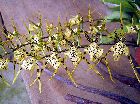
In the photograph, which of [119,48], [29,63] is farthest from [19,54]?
[119,48]

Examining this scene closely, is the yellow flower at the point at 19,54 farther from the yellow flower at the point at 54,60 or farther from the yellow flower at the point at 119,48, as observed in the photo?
the yellow flower at the point at 119,48

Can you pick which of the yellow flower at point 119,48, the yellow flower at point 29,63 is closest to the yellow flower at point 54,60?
the yellow flower at point 29,63

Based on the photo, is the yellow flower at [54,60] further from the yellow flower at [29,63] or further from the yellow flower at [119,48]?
the yellow flower at [119,48]

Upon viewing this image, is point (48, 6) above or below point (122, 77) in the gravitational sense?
above

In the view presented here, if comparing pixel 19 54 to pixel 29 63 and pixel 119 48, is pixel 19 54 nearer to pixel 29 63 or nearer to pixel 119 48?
pixel 29 63

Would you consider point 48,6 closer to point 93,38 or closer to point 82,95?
point 82,95

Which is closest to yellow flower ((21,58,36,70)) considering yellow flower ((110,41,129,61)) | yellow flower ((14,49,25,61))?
yellow flower ((14,49,25,61))

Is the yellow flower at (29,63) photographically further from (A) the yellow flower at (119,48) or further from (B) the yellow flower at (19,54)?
(A) the yellow flower at (119,48)

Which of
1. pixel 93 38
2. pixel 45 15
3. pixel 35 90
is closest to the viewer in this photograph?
pixel 93 38

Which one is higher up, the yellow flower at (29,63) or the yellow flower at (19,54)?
the yellow flower at (19,54)

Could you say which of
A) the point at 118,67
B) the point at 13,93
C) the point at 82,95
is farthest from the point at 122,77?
the point at 13,93

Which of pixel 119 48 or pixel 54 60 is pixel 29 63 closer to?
pixel 54 60
